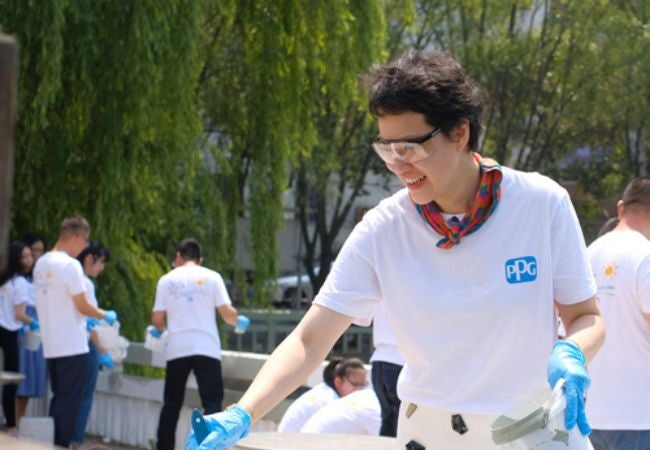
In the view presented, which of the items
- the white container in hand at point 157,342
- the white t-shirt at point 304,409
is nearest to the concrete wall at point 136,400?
the white container in hand at point 157,342

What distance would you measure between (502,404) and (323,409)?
14.1 ft

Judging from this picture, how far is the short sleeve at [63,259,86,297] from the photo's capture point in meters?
9.70

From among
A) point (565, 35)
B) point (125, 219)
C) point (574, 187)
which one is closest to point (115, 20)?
point (125, 219)

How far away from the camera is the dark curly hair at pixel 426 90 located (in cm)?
321

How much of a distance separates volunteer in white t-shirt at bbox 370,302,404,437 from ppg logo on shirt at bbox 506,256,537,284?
403cm

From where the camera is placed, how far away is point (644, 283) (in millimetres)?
5340

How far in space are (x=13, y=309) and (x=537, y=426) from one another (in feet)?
28.8

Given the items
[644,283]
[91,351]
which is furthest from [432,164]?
[91,351]

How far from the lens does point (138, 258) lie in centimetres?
1394

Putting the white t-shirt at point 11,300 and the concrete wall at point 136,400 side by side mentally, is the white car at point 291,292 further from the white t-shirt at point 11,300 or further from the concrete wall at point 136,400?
the white t-shirt at point 11,300

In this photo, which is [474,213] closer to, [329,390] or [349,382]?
[329,390]

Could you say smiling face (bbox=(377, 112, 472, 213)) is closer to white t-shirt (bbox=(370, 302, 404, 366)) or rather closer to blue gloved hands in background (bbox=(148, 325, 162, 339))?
white t-shirt (bbox=(370, 302, 404, 366))

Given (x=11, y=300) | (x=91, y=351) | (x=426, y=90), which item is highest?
(x=426, y=90)

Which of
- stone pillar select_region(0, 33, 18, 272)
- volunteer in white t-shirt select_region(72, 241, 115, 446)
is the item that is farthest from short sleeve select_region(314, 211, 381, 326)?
volunteer in white t-shirt select_region(72, 241, 115, 446)
